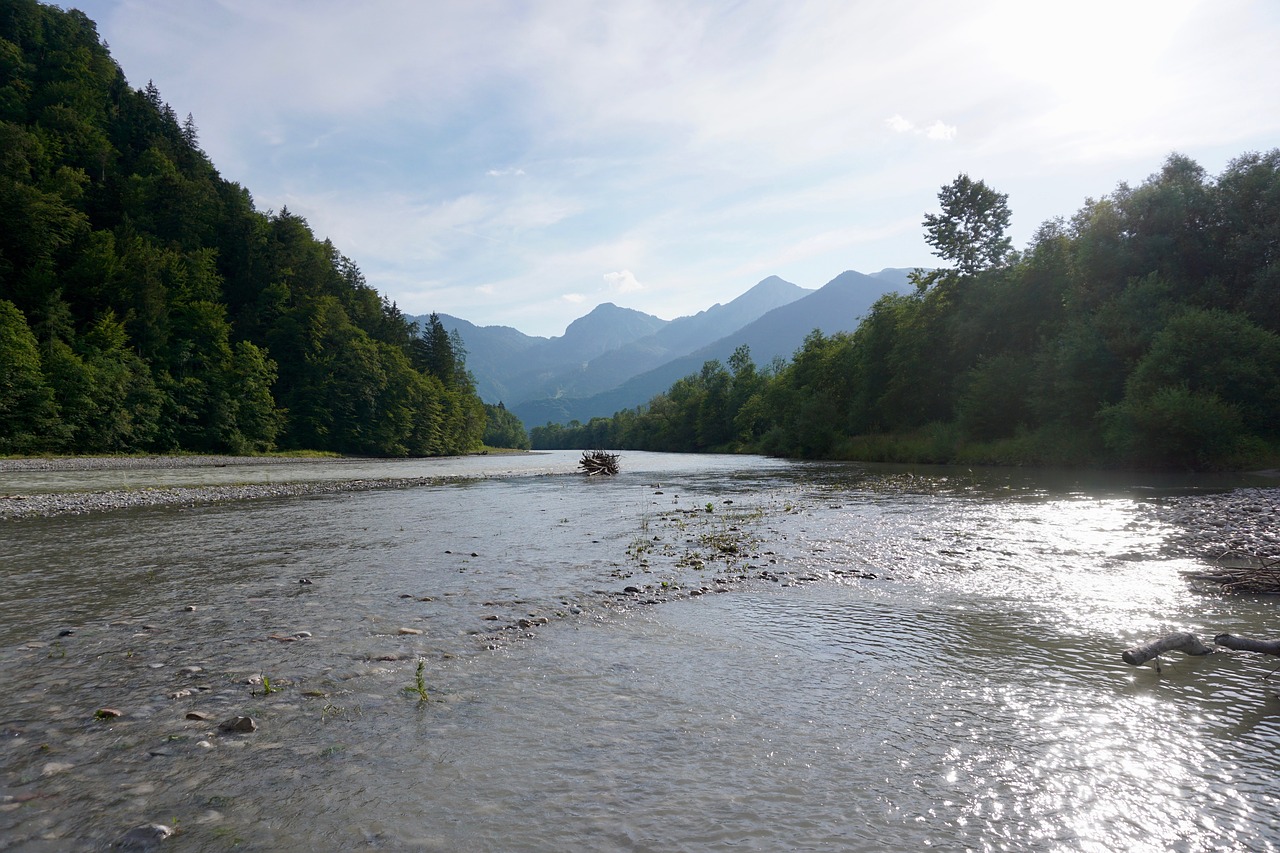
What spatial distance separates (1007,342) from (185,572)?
67976 mm

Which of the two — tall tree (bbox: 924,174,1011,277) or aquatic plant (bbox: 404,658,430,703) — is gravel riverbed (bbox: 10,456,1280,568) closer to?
aquatic plant (bbox: 404,658,430,703)

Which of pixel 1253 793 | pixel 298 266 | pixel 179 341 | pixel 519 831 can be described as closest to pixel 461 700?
pixel 519 831

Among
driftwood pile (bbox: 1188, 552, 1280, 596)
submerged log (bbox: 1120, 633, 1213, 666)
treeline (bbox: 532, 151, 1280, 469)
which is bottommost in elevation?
submerged log (bbox: 1120, 633, 1213, 666)

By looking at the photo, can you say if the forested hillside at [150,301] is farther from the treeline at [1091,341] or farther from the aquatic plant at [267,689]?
the treeline at [1091,341]

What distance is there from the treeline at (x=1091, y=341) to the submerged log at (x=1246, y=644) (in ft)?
119

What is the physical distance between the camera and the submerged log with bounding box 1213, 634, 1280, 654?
720 cm

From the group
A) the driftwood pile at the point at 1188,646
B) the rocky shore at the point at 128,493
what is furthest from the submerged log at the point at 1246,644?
the rocky shore at the point at 128,493

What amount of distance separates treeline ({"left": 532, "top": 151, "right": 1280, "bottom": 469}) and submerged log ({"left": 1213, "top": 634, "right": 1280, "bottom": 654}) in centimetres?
3633

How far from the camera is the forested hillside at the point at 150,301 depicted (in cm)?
5625

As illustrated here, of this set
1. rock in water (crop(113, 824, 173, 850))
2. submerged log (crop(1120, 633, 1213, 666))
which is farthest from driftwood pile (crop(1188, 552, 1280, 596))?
rock in water (crop(113, 824, 173, 850))

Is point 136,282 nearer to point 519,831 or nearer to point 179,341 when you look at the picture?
point 179,341

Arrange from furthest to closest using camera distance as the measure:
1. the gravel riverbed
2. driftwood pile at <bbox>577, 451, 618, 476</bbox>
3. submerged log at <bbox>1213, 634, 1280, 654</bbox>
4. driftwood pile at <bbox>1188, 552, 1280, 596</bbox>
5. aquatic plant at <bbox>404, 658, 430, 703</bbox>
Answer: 1. driftwood pile at <bbox>577, 451, 618, 476</bbox>
2. the gravel riverbed
3. driftwood pile at <bbox>1188, 552, 1280, 596</bbox>
4. submerged log at <bbox>1213, 634, 1280, 654</bbox>
5. aquatic plant at <bbox>404, 658, 430, 703</bbox>

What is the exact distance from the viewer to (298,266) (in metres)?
100

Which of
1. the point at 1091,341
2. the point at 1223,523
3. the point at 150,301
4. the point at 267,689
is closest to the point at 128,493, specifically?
the point at 267,689
